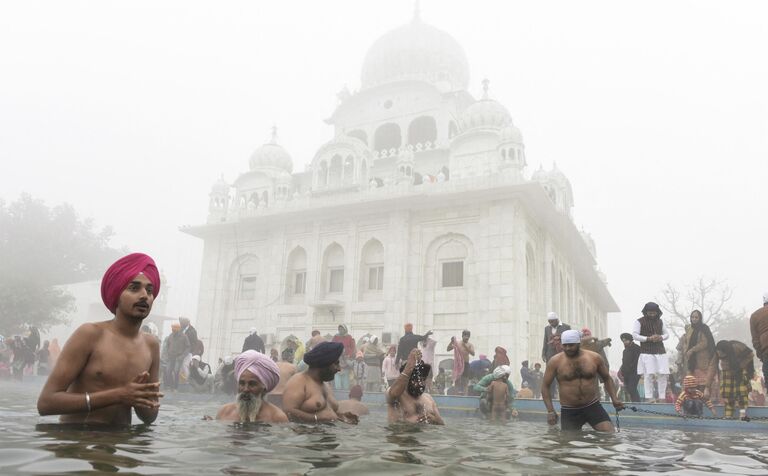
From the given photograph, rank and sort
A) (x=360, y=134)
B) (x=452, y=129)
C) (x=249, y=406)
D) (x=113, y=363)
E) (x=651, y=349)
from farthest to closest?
(x=360, y=134)
(x=452, y=129)
(x=651, y=349)
(x=249, y=406)
(x=113, y=363)

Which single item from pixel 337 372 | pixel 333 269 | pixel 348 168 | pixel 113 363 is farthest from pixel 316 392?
pixel 348 168

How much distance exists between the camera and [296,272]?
76.5 feet

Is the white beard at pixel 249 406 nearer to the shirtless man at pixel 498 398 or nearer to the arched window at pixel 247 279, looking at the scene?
the shirtless man at pixel 498 398

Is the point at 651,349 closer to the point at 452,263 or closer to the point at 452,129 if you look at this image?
the point at 452,263

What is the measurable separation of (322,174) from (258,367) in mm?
19750

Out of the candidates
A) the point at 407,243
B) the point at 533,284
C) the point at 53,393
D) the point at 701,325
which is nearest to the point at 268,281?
the point at 407,243

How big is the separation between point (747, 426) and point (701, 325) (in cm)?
204

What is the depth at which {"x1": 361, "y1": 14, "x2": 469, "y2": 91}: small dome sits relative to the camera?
99.2 feet

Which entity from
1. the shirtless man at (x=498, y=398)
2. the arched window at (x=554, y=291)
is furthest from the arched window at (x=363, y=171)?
the shirtless man at (x=498, y=398)

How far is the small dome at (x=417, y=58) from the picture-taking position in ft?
99.2

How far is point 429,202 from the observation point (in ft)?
67.4

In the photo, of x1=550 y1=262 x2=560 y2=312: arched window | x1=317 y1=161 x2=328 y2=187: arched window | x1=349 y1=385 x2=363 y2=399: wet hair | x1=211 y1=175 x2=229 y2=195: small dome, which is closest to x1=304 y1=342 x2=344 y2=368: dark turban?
x1=349 y1=385 x2=363 y2=399: wet hair

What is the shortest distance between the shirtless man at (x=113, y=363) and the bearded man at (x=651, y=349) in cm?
823

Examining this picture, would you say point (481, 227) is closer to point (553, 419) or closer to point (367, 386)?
point (367, 386)
